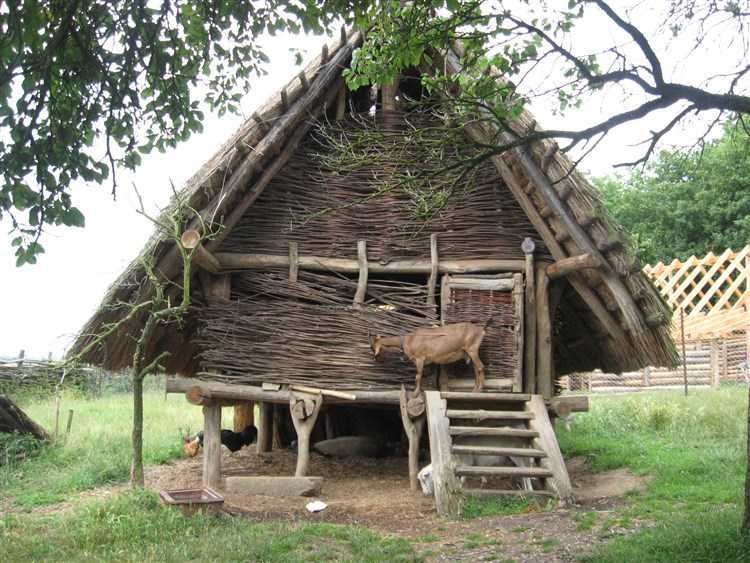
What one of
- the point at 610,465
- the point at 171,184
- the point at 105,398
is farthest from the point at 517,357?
the point at 105,398

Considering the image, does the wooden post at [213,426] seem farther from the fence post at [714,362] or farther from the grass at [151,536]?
the fence post at [714,362]

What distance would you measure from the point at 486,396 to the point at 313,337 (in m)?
2.00

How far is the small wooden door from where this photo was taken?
26.1 ft

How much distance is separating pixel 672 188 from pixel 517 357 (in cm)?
2315

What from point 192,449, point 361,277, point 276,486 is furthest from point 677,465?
point 192,449

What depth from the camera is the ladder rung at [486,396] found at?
303 inches

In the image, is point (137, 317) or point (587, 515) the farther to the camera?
point (137, 317)

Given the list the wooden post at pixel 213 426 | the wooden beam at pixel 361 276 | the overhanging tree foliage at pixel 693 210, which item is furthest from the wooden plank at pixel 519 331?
the overhanging tree foliage at pixel 693 210

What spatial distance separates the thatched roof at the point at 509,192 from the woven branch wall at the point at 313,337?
0.56 m

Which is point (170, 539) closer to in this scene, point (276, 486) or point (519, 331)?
point (276, 486)

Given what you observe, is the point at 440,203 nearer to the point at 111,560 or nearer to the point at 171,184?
the point at 171,184

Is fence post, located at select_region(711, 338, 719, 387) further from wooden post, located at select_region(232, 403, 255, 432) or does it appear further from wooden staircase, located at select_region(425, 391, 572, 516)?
wooden staircase, located at select_region(425, 391, 572, 516)

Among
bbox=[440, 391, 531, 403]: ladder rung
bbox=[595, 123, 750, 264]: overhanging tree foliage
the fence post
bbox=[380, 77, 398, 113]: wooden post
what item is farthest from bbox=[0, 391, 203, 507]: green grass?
bbox=[595, 123, 750, 264]: overhanging tree foliage

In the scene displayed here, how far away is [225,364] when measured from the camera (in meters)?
8.12
